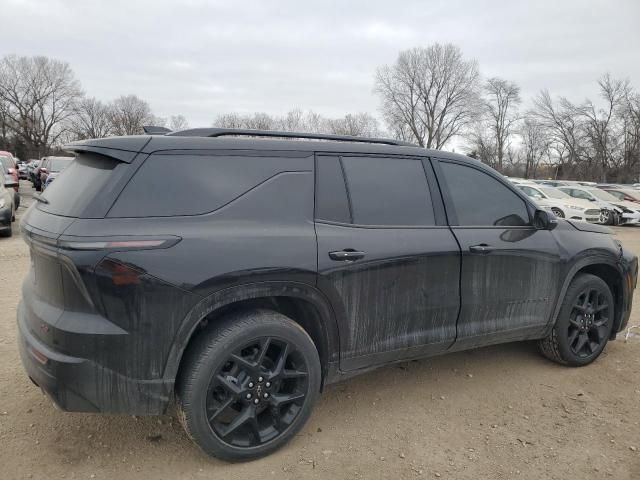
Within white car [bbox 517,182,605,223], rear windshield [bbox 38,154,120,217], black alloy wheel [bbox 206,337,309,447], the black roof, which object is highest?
the black roof

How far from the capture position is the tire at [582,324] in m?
3.78

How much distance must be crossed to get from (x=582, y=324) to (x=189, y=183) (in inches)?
132

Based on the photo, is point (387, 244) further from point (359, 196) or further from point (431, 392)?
point (431, 392)

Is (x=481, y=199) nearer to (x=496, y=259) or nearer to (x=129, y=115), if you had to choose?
(x=496, y=259)

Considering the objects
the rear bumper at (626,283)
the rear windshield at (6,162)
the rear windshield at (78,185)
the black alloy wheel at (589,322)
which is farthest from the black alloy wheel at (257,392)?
the rear windshield at (6,162)

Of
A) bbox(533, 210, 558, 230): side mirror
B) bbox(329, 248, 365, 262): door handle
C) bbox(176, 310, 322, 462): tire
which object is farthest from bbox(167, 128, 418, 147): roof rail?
bbox(533, 210, 558, 230): side mirror

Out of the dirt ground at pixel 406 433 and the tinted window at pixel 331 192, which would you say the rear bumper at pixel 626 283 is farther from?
the tinted window at pixel 331 192

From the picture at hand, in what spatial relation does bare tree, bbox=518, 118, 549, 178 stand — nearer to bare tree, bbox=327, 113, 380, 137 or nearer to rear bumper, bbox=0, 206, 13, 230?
bare tree, bbox=327, 113, 380, 137

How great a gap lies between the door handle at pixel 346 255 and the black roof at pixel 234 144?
2.12 feet

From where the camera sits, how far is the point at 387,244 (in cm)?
286

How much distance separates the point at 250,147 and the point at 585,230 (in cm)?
290

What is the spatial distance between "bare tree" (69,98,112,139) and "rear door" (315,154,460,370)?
73.2 meters

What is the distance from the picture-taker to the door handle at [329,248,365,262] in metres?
2.66

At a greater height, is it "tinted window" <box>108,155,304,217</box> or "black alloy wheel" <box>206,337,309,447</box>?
"tinted window" <box>108,155,304,217</box>
